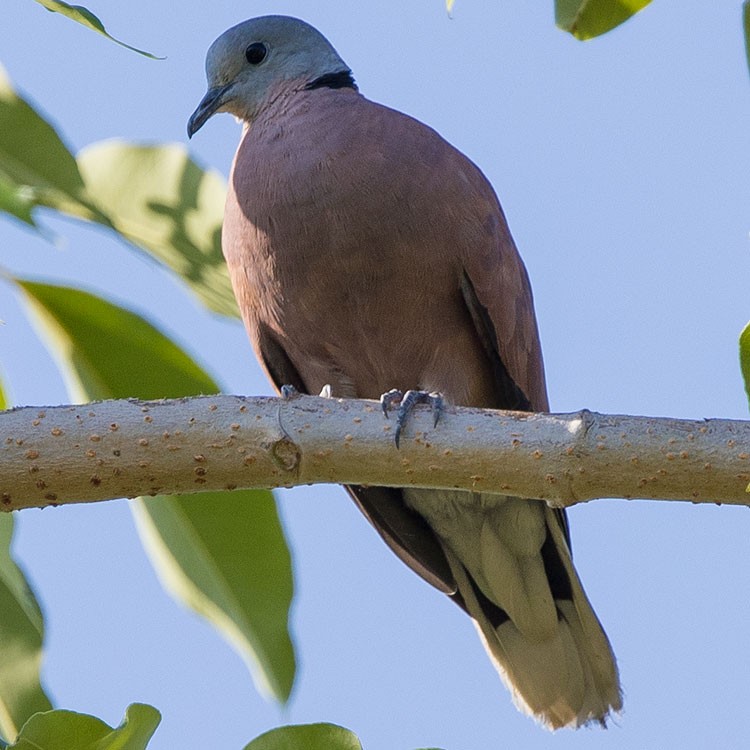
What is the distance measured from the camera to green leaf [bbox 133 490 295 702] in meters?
3.11

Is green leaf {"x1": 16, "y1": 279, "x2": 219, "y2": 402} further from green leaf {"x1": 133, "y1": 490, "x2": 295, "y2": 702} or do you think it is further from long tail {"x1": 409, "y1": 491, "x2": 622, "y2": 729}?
long tail {"x1": 409, "y1": 491, "x2": 622, "y2": 729}

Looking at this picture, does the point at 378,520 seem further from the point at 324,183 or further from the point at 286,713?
the point at 286,713

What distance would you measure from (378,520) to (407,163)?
3.71ft

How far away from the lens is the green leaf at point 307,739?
1892 millimetres

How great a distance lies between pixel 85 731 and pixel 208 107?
2.99m

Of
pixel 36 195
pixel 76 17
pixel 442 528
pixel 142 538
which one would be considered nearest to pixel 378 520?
pixel 442 528

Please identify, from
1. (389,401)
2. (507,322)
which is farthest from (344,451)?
(507,322)

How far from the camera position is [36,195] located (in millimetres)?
2809

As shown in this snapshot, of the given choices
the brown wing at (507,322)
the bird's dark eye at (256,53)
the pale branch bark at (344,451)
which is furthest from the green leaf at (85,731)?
the bird's dark eye at (256,53)

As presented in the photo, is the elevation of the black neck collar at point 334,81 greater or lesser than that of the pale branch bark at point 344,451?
greater

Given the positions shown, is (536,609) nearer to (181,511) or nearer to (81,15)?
(181,511)

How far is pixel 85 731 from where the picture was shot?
Answer: 1.93 meters

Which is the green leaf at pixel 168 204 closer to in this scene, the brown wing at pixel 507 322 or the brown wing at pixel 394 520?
the brown wing at pixel 394 520

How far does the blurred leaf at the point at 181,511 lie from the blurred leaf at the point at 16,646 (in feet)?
1.61
